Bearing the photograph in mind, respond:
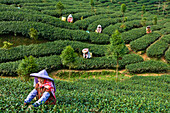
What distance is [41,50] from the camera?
19750mm

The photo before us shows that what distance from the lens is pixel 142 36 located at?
26078mm

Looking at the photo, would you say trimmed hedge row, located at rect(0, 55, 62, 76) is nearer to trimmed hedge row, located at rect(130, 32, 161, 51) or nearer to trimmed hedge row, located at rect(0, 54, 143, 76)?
trimmed hedge row, located at rect(0, 54, 143, 76)

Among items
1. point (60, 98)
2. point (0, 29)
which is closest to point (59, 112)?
point (60, 98)

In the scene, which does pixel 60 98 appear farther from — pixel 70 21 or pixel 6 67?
pixel 70 21

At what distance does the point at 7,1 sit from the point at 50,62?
22518 millimetres

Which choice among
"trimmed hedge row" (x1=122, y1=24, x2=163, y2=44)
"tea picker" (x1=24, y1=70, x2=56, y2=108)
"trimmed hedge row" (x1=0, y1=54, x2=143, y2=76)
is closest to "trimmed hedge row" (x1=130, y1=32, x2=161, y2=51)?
"trimmed hedge row" (x1=122, y1=24, x2=163, y2=44)

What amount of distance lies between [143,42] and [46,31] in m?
16.3

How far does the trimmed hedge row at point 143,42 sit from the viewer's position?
23.0 metres

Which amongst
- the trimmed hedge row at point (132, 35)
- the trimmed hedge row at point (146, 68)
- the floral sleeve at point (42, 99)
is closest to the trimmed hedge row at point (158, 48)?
the trimmed hedge row at point (146, 68)

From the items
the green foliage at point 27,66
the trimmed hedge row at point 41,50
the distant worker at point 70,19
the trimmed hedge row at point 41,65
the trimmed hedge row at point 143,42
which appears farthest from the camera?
the distant worker at point 70,19

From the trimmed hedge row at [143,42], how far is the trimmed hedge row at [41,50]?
535 centimetres

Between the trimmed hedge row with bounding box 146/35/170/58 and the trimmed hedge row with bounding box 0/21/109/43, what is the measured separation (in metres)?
7.38

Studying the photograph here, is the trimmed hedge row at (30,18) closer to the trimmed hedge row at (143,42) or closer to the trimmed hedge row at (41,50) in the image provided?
the trimmed hedge row at (41,50)

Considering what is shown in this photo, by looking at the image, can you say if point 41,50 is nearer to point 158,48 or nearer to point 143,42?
point 143,42
